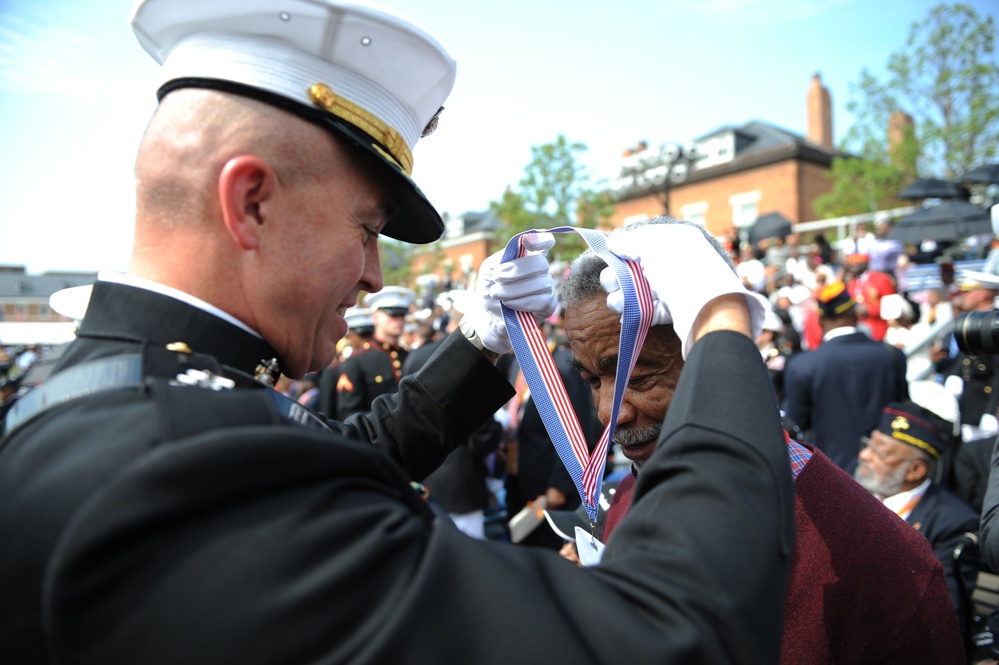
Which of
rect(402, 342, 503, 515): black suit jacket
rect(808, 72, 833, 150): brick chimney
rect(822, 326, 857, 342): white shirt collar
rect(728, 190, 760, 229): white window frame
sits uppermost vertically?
rect(808, 72, 833, 150): brick chimney

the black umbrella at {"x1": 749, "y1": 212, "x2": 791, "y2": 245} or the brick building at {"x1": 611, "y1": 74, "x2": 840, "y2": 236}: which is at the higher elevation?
the brick building at {"x1": 611, "y1": 74, "x2": 840, "y2": 236}

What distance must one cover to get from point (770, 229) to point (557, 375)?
19338 millimetres

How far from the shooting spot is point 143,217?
4.18ft

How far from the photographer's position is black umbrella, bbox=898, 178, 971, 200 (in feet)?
45.1

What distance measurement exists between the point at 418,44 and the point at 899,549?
165 centimetres

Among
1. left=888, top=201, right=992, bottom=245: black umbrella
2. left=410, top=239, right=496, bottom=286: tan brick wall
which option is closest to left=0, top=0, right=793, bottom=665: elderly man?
left=888, top=201, right=992, bottom=245: black umbrella

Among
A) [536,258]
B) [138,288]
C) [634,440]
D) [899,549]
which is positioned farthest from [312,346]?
[899,549]

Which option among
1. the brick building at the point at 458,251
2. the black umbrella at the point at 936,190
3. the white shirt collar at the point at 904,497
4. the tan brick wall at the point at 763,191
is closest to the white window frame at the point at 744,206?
the tan brick wall at the point at 763,191

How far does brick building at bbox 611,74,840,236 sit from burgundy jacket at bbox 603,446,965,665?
25937 millimetres

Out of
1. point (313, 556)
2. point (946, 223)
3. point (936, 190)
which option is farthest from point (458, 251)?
point (313, 556)

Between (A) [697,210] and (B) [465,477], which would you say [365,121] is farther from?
(A) [697,210]

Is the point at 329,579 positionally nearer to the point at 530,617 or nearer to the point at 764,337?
the point at 530,617

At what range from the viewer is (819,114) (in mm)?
42469

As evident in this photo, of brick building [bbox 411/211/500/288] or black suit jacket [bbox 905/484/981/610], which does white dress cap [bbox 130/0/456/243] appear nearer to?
black suit jacket [bbox 905/484/981/610]
